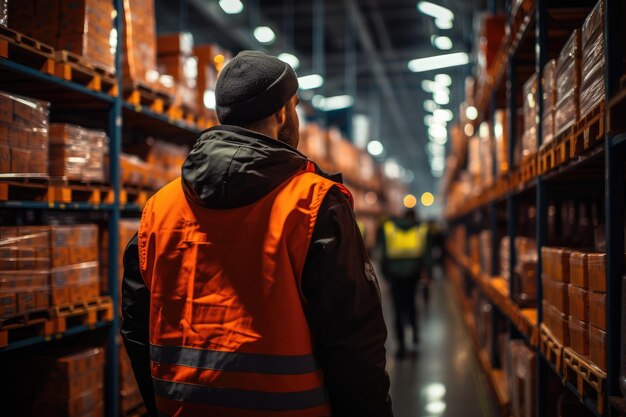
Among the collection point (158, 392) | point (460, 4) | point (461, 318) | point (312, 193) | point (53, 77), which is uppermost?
point (460, 4)

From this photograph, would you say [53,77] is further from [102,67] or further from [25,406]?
[25,406]

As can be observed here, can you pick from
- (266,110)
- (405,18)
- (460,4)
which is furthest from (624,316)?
(405,18)

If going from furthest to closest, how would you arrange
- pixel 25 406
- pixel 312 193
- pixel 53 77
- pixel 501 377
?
pixel 501 377 < pixel 25 406 < pixel 53 77 < pixel 312 193

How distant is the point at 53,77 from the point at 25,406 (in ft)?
7.17

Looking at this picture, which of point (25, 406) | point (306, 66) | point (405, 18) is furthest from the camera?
point (306, 66)

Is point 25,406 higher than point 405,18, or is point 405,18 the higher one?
point 405,18

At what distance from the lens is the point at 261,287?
1821mm

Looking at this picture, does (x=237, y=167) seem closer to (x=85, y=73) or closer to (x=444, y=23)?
(x=85, y=73)

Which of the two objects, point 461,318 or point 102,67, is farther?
point 461,318

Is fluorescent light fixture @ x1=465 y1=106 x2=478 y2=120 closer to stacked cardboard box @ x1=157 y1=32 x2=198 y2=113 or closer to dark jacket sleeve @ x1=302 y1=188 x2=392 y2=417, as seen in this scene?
stacked cardboard box @ x1=157 y1=32 x2=198 y2=113

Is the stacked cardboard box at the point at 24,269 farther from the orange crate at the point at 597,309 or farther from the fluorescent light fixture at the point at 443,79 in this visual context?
the fluorescent light fixture at the point at 443,79

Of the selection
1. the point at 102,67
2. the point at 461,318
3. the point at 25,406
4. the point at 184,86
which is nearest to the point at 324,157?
the point at 461,318

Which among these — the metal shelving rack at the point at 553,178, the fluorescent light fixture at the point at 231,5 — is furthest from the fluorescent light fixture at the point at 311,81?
the metal shelving rack at the point at 553,178

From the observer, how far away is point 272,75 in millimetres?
1974
